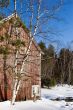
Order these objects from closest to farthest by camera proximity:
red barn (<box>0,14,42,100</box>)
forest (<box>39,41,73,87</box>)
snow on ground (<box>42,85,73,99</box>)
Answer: red barn (<box>0,14,42,100</box>), snow on ground (<box>42,85,73,99</box>), forest (<box>39,41,73,87</box>)

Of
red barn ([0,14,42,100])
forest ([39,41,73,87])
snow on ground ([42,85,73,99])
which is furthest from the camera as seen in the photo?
forest ([39,41,73,87])

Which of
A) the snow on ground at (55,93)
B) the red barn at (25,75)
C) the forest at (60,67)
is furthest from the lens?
the forest at (60,67)

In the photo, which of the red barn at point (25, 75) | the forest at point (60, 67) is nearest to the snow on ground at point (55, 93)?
the red barn at point (25, 75)

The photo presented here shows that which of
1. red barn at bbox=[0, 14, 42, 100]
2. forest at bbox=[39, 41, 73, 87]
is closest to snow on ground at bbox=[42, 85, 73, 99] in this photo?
red barn at bbox=[0, 14, 42, 100]

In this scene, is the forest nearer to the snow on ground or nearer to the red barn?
the snow on ground

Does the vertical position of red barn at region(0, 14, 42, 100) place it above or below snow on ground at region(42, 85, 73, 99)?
above

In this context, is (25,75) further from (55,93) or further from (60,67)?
(60,67)

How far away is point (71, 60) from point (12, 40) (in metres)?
51.8

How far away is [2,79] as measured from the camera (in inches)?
1035

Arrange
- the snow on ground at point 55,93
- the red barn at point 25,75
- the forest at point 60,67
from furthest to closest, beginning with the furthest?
1. the forest at point 60,67
2. the snow on ground at point 55,93
3. the red barn at point 25,75

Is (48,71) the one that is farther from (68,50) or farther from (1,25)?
(1,25)

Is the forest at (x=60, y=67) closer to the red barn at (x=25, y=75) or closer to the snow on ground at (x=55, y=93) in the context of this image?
the snow on ground at (x=55, y=93)

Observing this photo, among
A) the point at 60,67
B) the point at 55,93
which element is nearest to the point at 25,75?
the point at 55,93

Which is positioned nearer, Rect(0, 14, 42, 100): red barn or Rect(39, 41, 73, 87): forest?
Rect(0, 14, 42, 100): red barn
